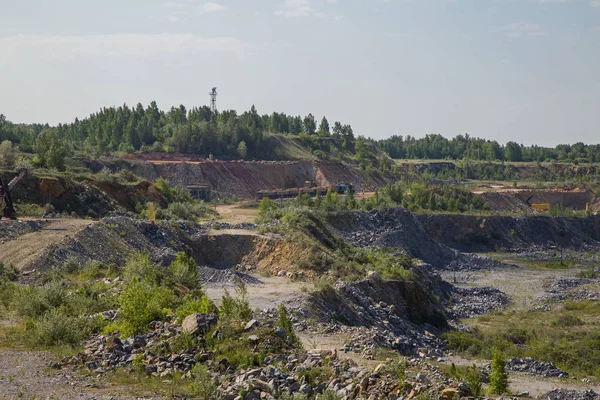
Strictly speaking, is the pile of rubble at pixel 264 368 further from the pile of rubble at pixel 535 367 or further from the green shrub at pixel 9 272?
the green shrub at pixel 9 272

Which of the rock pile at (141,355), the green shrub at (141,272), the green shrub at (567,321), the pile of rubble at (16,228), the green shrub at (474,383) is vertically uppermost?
the pile of rubble at (16,228)

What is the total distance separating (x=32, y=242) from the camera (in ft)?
109

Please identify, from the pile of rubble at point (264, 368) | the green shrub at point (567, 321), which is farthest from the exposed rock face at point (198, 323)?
the green shrub at point (567, 321)

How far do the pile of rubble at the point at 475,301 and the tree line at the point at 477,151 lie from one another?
9812 cm

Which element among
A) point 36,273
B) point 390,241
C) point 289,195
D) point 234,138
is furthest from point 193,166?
point 36,273

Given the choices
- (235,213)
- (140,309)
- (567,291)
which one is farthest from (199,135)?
(140,309)

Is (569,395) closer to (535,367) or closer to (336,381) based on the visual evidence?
(336,381)

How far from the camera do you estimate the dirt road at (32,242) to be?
1228 inches

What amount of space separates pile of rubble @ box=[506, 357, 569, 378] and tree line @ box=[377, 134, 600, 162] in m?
118

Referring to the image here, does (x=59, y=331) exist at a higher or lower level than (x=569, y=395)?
higher

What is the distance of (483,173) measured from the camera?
393ft

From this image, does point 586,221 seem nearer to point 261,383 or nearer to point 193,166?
point 193,166

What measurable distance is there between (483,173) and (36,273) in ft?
324

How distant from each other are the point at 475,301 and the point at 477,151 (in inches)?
4202
